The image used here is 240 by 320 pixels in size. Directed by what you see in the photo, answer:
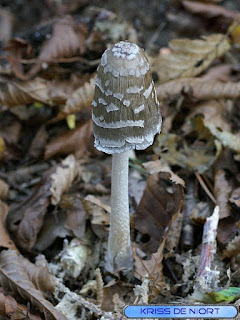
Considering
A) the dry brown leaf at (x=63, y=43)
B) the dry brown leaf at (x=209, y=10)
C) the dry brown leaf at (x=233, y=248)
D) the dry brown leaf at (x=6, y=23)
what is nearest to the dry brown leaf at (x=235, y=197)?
the dry brown leaf at (x=233, y=248)

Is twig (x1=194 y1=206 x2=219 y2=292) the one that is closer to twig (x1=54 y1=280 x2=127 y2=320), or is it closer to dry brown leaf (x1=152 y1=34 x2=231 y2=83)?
twig (x1=54 y1=280 x2=127 y2=320)

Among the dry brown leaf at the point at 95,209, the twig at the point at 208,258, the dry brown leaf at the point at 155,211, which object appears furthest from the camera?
the dry brown leaf at the point at 95,209

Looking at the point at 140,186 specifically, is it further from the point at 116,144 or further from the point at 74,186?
the point at 116,144

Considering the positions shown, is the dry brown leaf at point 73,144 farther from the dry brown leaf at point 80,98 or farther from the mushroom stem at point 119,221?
the mushroom stem at point 119,221

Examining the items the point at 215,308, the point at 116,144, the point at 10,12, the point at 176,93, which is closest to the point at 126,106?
the point at 116,144

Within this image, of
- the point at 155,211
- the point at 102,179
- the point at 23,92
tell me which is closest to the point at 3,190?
the point at 102,179

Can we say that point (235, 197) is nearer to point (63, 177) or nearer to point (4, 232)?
point (63, 177)

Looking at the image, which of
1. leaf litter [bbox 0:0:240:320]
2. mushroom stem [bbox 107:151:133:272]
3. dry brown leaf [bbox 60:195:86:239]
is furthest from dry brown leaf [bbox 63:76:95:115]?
mushroom stem [bbox 107:151:133:272]
